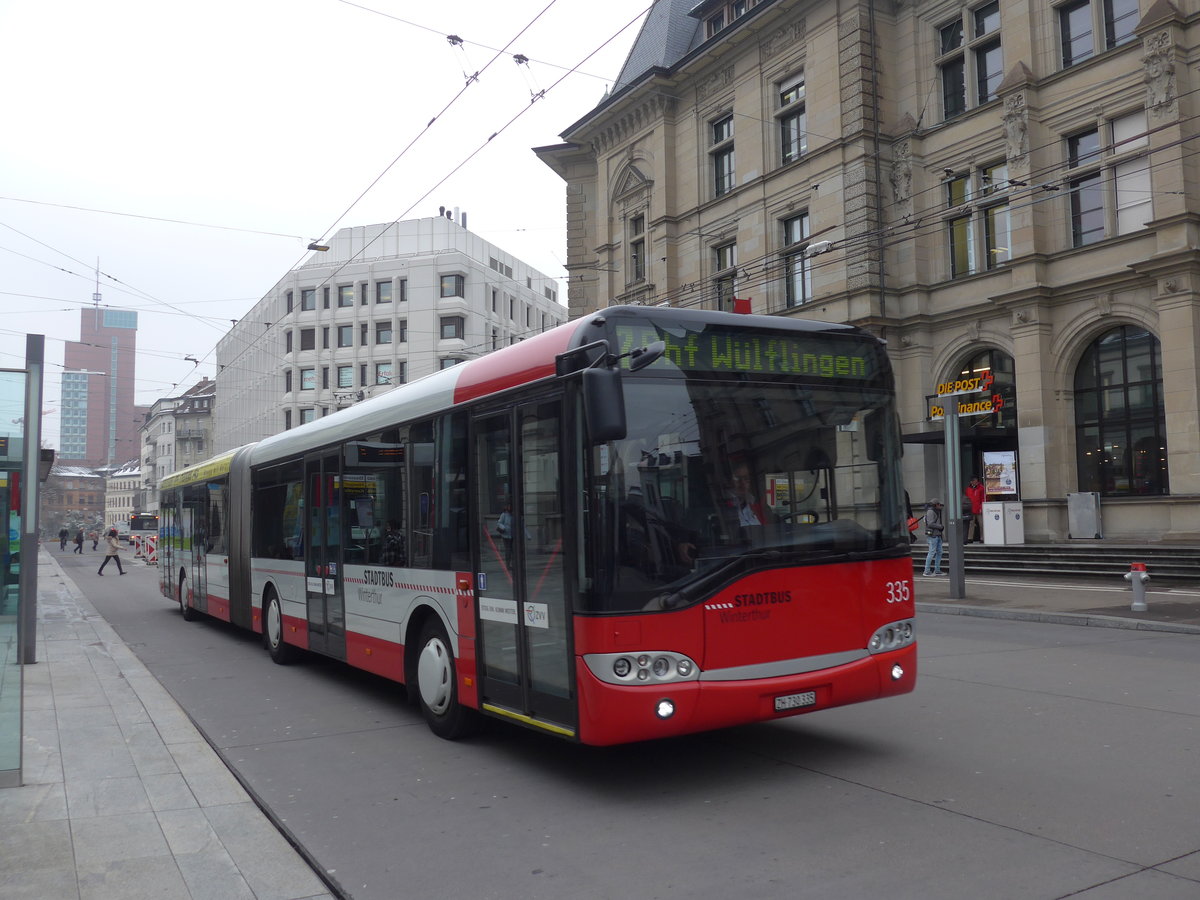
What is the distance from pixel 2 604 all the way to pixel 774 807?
5003 mm

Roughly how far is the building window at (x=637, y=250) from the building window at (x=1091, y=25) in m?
16.3

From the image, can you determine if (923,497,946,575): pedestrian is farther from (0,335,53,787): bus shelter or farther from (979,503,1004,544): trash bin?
(0,335,53,787): bus shelter

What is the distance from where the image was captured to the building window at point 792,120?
3234 centimetres

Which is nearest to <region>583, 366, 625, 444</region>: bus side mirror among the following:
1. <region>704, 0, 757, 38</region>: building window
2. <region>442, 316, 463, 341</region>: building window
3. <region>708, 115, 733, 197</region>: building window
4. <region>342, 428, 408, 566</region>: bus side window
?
<region>342, 428, 408, 566</region>: bus side window

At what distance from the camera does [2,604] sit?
21.8ft

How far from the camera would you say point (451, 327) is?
230 feet

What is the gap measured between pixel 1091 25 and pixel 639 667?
25530mm

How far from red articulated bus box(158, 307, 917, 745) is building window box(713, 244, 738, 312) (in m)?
27.4

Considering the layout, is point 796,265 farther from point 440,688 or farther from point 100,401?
point 100,401

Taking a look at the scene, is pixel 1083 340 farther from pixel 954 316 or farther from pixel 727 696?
pixel 727 696

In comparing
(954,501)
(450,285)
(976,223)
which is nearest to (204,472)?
(954,501)

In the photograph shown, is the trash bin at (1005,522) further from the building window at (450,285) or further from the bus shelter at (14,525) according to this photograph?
the building window at (450,285)

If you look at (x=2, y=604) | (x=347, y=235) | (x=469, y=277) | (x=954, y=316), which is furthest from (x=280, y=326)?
(x=2, y=604)

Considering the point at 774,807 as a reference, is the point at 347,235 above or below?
above
